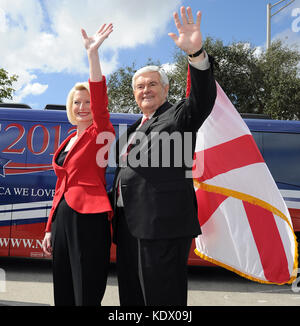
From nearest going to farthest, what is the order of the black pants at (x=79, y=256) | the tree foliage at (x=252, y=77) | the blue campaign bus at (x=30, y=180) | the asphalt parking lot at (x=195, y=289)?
the black pants at (x=79, y=256) < the asphalt parking lot at (x=195, y=289) < the blue campaign bus at (x=30, y=180) < the tree foliage at (x=252, y=77)

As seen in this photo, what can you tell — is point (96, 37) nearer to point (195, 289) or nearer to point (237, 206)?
point (237, 206)

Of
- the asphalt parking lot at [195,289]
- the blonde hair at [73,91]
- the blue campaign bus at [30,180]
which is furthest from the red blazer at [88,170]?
the blue campaign bus at [30,180]

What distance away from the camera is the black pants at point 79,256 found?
1811 mm

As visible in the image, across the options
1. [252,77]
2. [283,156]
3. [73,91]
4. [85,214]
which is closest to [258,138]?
[283,156]

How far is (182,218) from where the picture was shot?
64.6 inches

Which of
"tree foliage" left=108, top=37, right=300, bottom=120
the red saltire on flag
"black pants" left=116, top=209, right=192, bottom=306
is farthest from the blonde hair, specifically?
"tree foliage" left=108, top=37, right=300, bottom=120

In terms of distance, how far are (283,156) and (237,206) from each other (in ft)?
7.80

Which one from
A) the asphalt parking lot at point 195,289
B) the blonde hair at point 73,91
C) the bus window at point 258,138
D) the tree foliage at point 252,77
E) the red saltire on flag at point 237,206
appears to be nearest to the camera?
the blonde hair at point 73,91

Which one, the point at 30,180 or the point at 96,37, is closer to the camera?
the point at 96,37

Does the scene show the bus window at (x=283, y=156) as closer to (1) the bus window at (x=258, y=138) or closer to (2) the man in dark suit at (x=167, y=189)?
(1) the bus window at (x=258, y=138)

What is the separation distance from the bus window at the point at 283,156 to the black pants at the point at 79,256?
2.96 metres

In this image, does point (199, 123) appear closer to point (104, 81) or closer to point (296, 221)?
point (104, 81)

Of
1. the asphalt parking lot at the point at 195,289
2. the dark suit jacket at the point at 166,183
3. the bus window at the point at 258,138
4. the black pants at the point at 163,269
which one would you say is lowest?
the asphalt parking lot at the point at 195,289

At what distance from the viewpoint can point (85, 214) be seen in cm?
182
